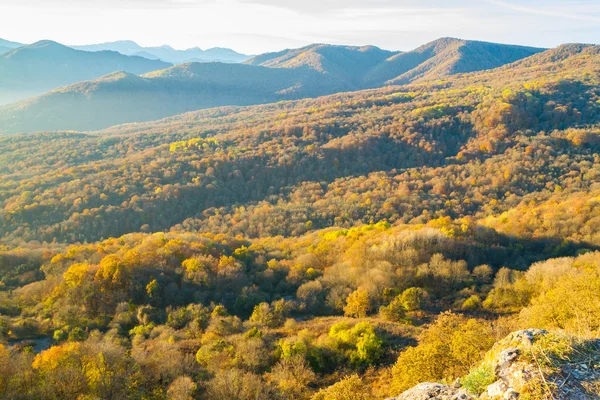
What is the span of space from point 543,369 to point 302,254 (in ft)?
146

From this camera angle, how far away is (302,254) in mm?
52375

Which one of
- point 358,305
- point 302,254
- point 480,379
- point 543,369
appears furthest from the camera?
point 302,254

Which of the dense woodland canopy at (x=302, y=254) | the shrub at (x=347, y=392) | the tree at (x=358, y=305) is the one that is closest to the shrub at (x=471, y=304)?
the dense woodland canopy at (x=302, y=254)

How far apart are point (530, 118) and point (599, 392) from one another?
458 ft

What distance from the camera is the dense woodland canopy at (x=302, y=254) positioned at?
21109 millimetres

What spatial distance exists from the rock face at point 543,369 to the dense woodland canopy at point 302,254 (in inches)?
25.7

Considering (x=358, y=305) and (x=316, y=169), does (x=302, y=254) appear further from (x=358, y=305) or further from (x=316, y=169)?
(x=316, y=169)

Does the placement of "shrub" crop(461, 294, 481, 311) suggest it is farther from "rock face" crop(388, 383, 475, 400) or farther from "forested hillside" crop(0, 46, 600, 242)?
"forested hillside" crop(0, 46, 600, 242)

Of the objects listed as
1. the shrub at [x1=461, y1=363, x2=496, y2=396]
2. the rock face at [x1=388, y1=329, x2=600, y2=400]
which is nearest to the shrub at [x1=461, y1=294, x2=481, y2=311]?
the rock face at [x1=388, y1=329, x2=600, y2=400]

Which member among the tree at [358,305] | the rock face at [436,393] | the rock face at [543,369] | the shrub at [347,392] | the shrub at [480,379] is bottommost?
the tree at [358,305]

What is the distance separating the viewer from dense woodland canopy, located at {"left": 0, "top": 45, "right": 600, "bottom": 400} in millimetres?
21109

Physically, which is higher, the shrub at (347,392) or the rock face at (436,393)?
the rock face at (436,393)

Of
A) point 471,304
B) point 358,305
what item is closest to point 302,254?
point 358,305

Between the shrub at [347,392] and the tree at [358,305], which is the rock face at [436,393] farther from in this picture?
the tree at [358,305]
